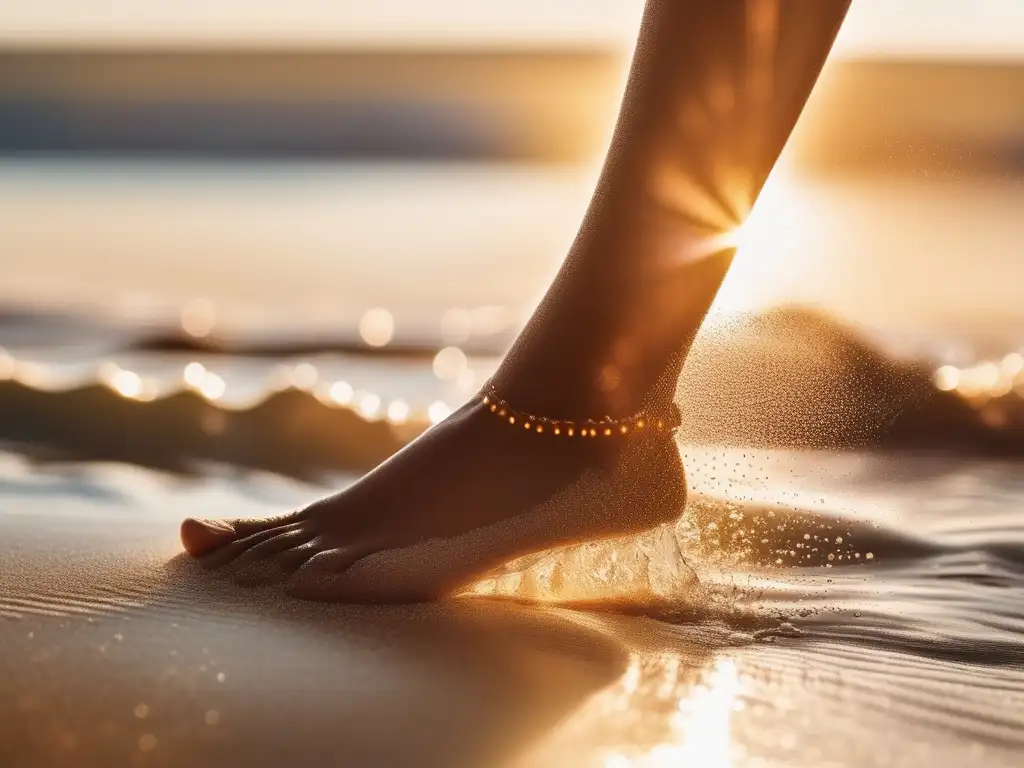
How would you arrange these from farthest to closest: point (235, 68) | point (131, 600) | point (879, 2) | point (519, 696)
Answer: point (235, 68), point (879, 2), point (131, 600), point (519, 696)

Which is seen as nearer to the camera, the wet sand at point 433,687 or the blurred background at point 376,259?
the wet sand at point 433,687

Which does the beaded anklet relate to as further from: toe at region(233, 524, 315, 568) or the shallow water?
toe at region(233, 524, 315, 568)

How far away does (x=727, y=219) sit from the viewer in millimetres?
1291

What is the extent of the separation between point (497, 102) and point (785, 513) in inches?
511

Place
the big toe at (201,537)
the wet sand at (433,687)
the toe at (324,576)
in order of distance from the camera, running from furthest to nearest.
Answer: the big toe at (201,537), the toe at (324,576), the wet sand at (433,687)

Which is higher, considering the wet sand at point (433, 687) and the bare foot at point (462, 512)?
the bare foot at point (462, 512)

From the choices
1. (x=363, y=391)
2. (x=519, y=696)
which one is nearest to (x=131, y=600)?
(x=519, y=696)

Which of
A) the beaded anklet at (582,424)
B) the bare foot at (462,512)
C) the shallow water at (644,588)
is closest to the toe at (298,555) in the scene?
the bare foot at (462,512)

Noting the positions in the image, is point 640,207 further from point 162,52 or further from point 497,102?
point 162,52

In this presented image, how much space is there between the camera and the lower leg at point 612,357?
4.11 ft

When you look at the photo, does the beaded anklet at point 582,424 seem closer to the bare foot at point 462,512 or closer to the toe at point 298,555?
the bare foot at point 462,512

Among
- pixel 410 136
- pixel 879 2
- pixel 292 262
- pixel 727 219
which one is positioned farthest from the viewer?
pixel 410 136

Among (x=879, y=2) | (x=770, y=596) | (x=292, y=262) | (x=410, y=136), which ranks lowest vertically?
(x=770, y=596)

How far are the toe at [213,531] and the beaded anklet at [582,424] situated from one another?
0.96 feet
